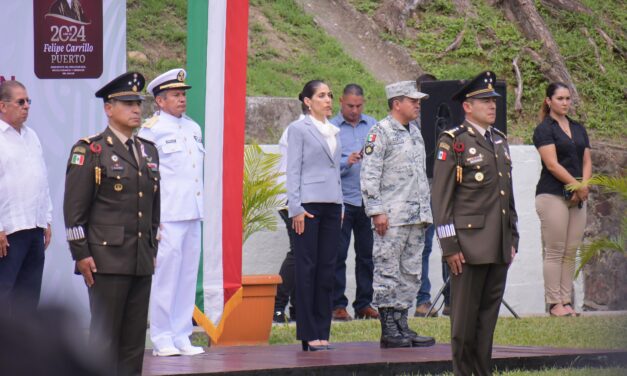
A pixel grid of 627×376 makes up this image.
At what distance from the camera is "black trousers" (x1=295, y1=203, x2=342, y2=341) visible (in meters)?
8.52

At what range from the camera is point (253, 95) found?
15.5 meters

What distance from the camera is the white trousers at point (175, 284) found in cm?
820

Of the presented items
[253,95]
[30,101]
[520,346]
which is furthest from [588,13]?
[30,101]

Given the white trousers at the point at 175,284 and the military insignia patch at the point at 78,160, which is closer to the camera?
the military insignia patch at the point at 78,160

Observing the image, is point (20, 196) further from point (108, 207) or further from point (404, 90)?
point (404, 90)

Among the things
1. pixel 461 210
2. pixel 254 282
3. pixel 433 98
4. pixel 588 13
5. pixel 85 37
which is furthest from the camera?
pixel 588 13

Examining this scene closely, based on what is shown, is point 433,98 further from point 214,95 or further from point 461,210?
point 461,210

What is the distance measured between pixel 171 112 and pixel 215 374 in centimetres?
214

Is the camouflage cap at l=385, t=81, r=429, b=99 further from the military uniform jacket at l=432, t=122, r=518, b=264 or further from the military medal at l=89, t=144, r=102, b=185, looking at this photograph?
the military medal at l=89, t=144, r=102, b=185

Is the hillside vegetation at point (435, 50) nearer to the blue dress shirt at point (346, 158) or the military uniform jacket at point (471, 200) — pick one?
the blue dress shirt at point (346, 158)

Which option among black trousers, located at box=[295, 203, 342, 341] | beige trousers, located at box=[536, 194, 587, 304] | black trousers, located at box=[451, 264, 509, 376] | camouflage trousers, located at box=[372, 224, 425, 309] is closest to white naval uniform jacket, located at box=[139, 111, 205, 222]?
black trousers, located at box=[295, 203, 342, 341]

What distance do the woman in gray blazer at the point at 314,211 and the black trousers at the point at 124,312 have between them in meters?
2.13

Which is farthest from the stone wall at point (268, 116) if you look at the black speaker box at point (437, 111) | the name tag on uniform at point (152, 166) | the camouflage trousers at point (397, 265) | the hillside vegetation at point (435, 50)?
the name tag on uniform at point (152, 166)

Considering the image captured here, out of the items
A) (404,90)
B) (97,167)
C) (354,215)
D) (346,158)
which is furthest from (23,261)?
(354,215)
